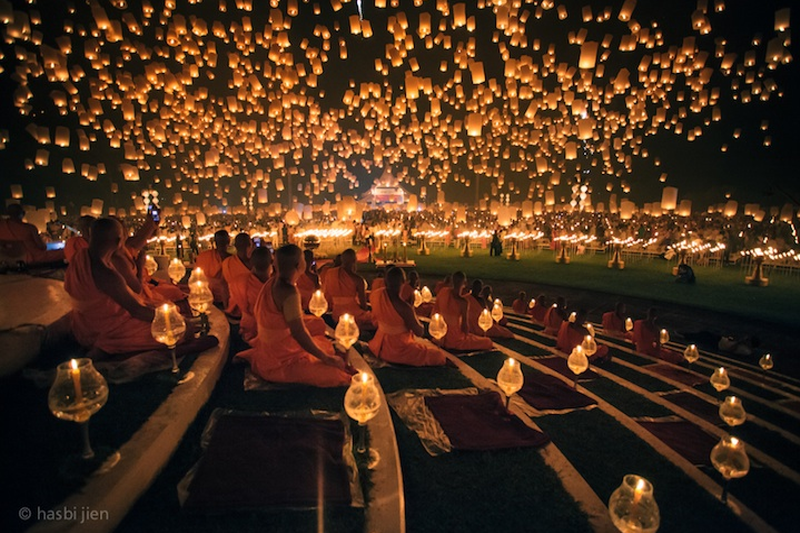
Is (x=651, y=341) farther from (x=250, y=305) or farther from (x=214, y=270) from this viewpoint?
(x=214, y=270)

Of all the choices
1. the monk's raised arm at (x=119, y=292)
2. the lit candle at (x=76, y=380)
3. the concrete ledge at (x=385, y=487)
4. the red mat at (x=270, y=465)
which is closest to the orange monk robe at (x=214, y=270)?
the monk's raised arm at (x=119, y=292)

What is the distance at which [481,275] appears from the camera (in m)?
15.7

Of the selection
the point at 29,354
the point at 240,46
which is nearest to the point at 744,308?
the point at 29,354

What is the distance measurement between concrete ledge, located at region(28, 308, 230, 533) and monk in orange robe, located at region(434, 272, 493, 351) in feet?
12.1

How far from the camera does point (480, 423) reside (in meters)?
4.03

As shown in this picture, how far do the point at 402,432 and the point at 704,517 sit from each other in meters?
2.43

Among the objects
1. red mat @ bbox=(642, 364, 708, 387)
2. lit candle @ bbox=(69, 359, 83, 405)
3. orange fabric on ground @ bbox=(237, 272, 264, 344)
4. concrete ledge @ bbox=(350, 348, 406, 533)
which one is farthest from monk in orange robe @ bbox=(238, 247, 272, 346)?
red mat @ bbox=(642, 364, 708, 387)

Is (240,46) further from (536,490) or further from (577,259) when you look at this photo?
(577,259)

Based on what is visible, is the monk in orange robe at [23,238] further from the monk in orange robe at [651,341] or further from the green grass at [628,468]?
the monk in orange robe at [651,341]

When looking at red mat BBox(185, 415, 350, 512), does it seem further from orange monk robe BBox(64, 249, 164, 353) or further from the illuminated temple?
orange monk robe BBox(64, 249, 164, 353)

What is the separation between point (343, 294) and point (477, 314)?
7.96 ft

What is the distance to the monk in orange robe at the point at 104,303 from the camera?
391 cm

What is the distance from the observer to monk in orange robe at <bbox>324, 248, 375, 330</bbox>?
7.23 m

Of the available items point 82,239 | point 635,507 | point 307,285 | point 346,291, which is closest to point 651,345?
point 346,291
